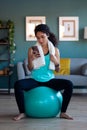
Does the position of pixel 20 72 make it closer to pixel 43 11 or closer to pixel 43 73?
pixel 43 11

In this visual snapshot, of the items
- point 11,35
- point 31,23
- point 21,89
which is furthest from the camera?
point 31,23

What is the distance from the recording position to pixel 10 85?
6672 mm

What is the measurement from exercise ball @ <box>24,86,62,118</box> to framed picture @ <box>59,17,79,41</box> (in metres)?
2.84

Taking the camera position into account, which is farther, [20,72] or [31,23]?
[31,23]

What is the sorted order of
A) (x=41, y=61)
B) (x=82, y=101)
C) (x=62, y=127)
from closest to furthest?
(x=62, y=127) → (x=41, y=61) → (x=82, y=101)

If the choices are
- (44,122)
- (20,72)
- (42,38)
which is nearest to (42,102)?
(44,122)

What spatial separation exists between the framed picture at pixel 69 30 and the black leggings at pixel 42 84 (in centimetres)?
275

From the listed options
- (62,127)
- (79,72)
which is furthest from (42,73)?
(79,72)

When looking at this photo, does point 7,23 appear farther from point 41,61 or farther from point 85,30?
point 41,61

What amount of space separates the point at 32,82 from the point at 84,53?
114 inches

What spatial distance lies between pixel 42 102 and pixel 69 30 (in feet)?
10.2

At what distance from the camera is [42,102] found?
3.85 meters

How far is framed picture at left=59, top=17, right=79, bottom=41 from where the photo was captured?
659cm

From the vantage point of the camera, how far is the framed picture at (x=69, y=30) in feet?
21.6
